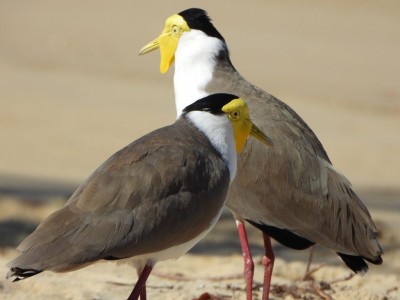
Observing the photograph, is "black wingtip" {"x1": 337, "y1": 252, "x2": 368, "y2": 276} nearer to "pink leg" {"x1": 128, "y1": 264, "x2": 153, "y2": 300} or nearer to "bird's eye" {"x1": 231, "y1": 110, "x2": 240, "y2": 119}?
"bird's eye" {"x1": 231, "y1": 110, "x2": 240, "y2": 119}

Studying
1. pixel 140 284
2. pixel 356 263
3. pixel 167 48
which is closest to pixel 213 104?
pixel 140 284

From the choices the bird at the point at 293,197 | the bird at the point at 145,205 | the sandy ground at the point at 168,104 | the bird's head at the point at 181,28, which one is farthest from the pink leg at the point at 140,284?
the bird's head at the point at 181,28

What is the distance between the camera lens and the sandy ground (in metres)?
9.05

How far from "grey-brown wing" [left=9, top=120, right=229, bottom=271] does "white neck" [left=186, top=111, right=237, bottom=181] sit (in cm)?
7

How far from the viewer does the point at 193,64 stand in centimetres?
849

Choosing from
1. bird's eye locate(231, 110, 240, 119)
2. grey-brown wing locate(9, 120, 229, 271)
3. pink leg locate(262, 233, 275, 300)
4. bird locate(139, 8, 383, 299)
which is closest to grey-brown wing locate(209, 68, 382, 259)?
bird locate(139, 8, 383, 299)

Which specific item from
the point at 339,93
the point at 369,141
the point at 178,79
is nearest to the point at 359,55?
the point at 339,93

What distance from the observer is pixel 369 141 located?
56.5 ft

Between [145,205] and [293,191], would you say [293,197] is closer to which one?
[293,191]

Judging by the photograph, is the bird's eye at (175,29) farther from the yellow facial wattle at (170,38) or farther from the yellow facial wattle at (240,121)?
the yellow facial wattle at (240,121)

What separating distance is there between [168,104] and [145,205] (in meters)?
13.2

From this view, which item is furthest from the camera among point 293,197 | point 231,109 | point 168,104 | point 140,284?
point 168,104

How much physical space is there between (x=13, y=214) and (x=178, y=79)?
375 cm

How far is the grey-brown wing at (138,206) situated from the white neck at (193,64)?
1.58 meters
